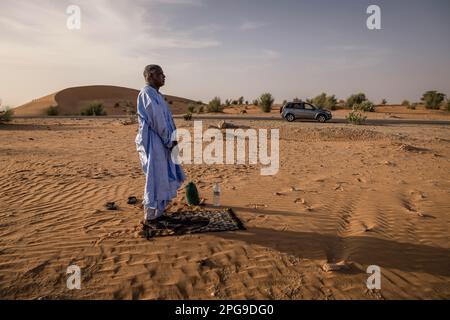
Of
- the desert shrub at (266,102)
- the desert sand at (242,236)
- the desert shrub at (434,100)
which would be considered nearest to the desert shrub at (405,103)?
the desert shrub at (434,100)

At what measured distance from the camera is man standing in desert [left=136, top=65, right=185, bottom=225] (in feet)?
11.9

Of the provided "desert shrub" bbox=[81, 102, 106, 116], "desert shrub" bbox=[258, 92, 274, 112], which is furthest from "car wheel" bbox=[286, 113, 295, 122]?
"desert shrub" bbox=[81, 102, 106, 116]

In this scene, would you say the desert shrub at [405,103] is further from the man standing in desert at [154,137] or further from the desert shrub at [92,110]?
the man standing in desert at [154,137]

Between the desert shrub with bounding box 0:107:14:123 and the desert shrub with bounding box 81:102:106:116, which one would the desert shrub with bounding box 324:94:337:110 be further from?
the desert shrub with bounding box 0:107:14:123

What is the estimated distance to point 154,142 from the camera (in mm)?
3760

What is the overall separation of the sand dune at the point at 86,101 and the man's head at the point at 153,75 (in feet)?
87.2

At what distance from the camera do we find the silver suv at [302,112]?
19.0m

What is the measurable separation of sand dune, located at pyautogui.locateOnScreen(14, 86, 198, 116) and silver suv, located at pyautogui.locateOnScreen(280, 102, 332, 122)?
54.8ft

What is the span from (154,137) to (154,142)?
0.07 meters

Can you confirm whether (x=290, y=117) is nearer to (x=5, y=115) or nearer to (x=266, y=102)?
(x=266, y=102)

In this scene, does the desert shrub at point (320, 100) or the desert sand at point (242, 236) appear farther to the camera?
the desert shrub at point (320, 100)

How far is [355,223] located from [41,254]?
435 centimetres

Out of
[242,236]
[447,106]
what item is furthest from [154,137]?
[447,106]
